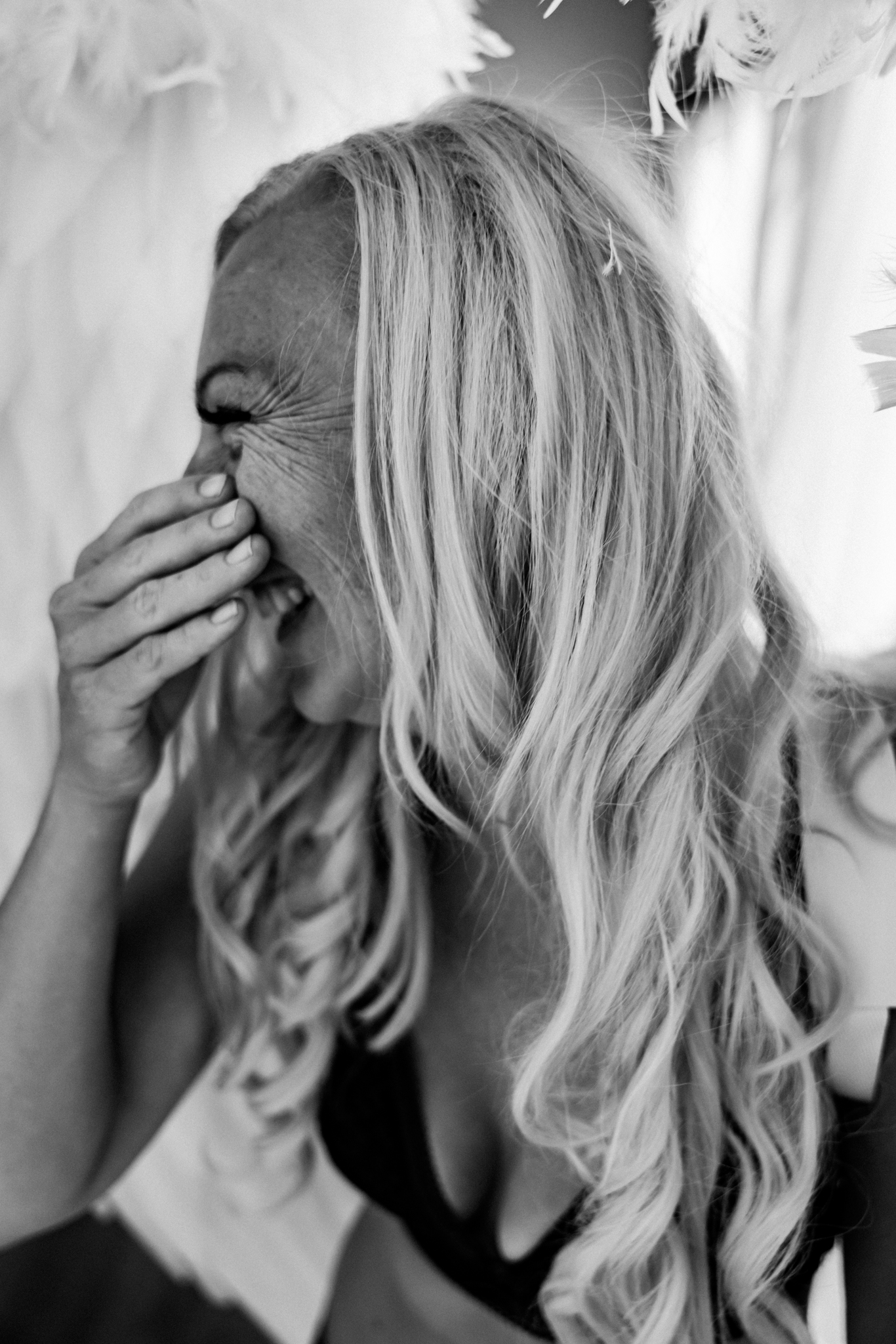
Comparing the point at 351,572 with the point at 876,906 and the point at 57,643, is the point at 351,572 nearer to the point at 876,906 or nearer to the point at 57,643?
the point at 57,643

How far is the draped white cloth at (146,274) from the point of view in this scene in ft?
2.88

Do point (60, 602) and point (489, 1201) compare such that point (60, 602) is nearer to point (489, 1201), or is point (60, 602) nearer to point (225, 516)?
point (225, 516)

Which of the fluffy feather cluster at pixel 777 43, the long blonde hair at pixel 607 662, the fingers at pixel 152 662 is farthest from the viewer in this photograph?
the fingers at pixel 152 662

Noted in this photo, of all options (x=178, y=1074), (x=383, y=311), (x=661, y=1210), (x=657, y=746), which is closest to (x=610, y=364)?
(x=383, y=311)

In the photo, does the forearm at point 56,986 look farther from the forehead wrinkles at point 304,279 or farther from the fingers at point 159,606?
the forehead wrinkles at point 304,279

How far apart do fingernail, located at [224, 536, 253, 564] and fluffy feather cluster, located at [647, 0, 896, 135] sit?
1.30ft

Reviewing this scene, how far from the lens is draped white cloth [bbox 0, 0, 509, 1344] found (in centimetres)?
88

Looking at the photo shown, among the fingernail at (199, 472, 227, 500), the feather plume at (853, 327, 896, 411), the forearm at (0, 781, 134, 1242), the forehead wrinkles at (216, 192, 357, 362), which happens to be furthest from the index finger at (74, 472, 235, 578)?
the feather plume at (853, 327, 896, 411)

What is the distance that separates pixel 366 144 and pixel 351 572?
0.31m

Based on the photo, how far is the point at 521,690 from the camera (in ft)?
2.43

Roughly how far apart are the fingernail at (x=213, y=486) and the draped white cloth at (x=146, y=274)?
1.10 ft

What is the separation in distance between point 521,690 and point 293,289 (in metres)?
0.34

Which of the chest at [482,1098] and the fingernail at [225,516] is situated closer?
the fingernail at [225,516]

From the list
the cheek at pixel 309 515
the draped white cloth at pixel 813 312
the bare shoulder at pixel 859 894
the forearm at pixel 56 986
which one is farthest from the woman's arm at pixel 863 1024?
the forearm at pixel 56 986
